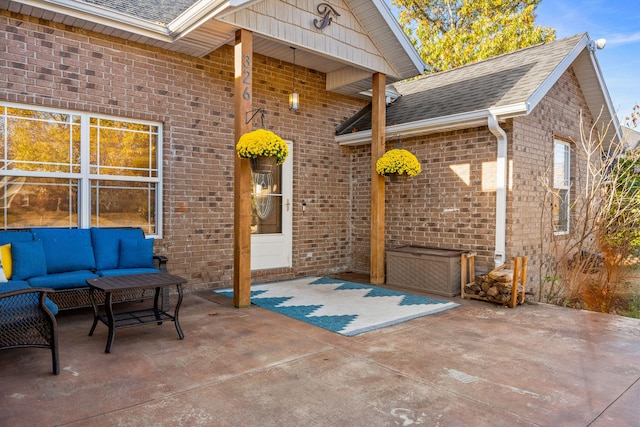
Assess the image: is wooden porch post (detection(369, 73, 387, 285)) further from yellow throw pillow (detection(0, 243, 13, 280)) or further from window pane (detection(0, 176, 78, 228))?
yellow throw pillow (detection(0, 243, 13, 280))

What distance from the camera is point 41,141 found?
16.2 ft

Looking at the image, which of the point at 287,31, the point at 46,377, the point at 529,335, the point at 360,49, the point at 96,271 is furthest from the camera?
the point at 360,49

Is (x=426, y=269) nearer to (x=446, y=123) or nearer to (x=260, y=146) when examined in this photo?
(x=446, y=123)

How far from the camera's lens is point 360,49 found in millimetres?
6305

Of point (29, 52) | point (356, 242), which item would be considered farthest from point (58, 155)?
point (356, 242)

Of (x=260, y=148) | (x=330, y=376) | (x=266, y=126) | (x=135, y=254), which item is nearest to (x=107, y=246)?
(x=135, y=254)

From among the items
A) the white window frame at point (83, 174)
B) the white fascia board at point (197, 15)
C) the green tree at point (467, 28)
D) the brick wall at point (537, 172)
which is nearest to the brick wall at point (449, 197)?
the brick wall at point (537, 172)

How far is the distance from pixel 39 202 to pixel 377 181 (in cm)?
459

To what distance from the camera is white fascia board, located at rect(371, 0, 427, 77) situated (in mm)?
5969

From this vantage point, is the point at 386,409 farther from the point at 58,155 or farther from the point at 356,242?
the point at 356,242

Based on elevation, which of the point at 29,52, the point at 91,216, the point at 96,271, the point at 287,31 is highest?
the point at 287,31

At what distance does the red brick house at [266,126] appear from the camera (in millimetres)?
4949

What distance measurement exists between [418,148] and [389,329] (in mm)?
3627

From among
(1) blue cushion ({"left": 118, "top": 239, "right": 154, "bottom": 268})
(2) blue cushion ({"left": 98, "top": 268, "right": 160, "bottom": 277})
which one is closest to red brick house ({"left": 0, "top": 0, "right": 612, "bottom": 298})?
(1) blue cushion ({"left": 118, "top": 239, "right": 154, "bottom": 268})
